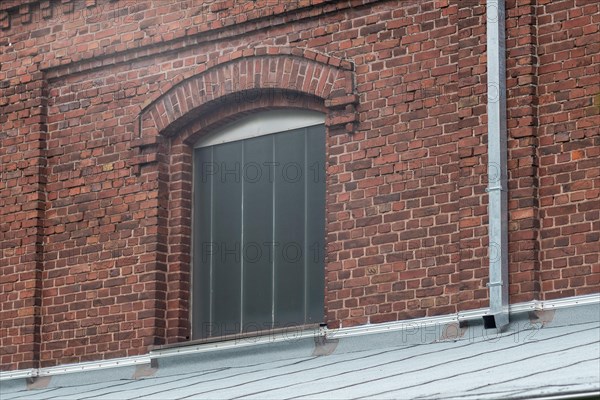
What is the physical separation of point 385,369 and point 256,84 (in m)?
3.50

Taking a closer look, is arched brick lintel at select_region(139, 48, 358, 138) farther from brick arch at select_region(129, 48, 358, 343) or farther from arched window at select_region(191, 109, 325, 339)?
arched window at select_region(191, 109, 325, 339)

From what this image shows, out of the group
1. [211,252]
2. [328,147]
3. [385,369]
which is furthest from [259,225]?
[385,369]

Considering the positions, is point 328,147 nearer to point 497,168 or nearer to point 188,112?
point 188,112

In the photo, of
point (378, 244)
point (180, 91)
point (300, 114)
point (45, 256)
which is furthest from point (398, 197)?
point (45, 256)

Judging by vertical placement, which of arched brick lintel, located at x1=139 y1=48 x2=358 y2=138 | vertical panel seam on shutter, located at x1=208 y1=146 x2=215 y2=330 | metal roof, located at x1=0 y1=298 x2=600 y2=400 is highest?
arched brick lintel, located at x1=139 y1=48 x2=358 y2=138

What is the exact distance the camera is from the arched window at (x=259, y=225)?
1397 cm

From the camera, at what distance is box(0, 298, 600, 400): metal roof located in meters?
10.3

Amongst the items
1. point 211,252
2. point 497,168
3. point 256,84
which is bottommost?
point 211,252

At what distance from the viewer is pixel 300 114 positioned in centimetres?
1421

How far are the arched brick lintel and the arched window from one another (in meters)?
0.36

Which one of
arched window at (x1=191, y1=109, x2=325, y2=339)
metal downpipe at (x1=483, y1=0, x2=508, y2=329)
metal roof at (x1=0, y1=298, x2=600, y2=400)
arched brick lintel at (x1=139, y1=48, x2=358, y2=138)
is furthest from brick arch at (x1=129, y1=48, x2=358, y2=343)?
metal downpipe at (x1=483, y1=0, x2=508, y2=329)

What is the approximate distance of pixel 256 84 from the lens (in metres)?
14.2

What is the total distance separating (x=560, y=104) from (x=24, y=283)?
5.90 meters

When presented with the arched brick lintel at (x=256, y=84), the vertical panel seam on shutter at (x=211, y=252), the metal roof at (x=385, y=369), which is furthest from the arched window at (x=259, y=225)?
the metal roof at (x=385, y=369)
